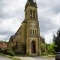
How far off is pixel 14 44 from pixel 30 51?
6168 mm

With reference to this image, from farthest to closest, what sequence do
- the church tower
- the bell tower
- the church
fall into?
1. the bell tower
2. the church
3. the church tower

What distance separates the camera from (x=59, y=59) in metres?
8.88

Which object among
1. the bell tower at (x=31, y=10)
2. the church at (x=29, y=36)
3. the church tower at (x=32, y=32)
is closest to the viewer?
the church tower at (x=32, y=32)

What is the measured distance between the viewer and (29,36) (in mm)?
51406

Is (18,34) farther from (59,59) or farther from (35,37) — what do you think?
(59,59)

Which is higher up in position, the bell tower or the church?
the bell tower

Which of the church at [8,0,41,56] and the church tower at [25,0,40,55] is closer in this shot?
the church tower at [25,0,40,55]

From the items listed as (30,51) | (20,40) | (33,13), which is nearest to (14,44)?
(20,40)

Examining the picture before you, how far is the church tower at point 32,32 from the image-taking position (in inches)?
2018

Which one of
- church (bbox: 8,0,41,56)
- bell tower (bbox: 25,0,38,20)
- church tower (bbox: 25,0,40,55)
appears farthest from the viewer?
bell tower (bbox: 25,0,38,20)

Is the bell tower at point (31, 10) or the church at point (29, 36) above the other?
the bell tower at point (31, 10)

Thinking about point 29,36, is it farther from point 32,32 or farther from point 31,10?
point 31,10

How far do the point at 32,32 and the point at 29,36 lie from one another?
1863mm

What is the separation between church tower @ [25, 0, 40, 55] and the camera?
51.2 metres
